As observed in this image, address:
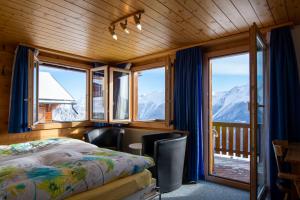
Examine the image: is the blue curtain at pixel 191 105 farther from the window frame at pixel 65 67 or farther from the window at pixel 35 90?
the window at pixel 35 90

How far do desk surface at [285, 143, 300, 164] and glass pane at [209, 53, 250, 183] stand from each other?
2.00 metres

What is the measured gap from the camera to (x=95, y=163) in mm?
1509

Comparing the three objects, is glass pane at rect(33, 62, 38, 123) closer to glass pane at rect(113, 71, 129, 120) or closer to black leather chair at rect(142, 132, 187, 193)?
glass pane at rect(113, 71, 129, 120)

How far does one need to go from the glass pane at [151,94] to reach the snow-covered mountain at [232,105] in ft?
4.29

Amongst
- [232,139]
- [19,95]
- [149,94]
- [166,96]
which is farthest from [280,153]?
[19,95]

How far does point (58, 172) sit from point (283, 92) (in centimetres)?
260

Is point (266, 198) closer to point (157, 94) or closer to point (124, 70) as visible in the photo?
point (157, 94)

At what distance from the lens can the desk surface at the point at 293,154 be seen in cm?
172

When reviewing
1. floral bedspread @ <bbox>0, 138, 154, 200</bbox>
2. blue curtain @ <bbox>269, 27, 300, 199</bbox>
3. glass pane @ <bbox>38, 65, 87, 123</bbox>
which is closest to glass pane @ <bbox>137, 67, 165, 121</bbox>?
glass pane @ <bbox>38, 65, 87, 123</bbox>

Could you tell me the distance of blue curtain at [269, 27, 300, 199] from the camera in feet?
8.09

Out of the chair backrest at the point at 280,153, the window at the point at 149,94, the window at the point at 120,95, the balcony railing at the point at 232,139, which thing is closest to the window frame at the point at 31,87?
the window at the point at 120,95

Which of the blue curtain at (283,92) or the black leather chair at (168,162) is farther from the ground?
the blue curtain at (283,92)

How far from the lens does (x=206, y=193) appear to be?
9.42ft

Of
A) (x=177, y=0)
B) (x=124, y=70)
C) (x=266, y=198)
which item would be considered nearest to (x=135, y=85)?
(x=124, y=70)
